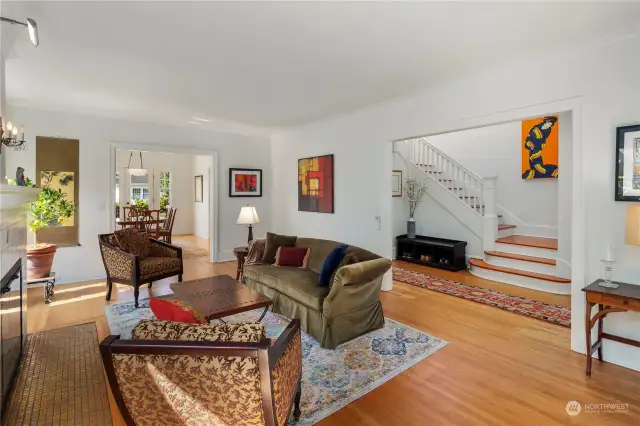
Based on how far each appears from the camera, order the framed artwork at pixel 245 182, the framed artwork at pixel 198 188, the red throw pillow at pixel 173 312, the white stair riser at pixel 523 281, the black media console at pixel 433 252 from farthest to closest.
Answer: the framed artwork at pixel 198 188
the framed artwork at pixel 245 182
the black media console at pixel 433 252
the white stair riser at pixel 523 281
the red throw pillow at pixel 173 312

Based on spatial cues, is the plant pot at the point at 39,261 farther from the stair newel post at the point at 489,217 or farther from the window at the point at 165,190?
the stair newel post at the point at 489,217

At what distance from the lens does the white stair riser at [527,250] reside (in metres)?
5.30

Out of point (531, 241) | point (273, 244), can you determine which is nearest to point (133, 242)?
point (273, 244)

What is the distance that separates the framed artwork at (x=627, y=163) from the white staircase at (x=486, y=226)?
2.37 m

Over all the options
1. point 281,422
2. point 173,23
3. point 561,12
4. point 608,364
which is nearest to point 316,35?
point 173,23

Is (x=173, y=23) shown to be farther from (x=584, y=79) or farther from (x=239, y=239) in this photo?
(x=239, y=239)

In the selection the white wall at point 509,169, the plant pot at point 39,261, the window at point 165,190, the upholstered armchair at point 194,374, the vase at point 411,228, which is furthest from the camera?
the window at point 165,190

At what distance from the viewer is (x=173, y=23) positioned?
2523 millimetres

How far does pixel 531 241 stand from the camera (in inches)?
234

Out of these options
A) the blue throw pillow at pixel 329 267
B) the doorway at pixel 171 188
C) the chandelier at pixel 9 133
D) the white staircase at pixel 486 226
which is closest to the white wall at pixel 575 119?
the blue throw pillow at pixel 329 267

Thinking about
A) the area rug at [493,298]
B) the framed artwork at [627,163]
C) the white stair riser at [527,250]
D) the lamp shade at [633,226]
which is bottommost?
the area rug at [493,298]

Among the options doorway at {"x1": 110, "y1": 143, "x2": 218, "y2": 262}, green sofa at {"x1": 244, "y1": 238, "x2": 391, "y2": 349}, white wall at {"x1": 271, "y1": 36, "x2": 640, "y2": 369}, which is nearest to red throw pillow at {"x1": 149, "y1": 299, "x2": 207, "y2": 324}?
green sofa at {"x1": 244, "y1": 238, "x2": 391, "y2": 349}

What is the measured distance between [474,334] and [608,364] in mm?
1041

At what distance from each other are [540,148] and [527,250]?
223 cm
